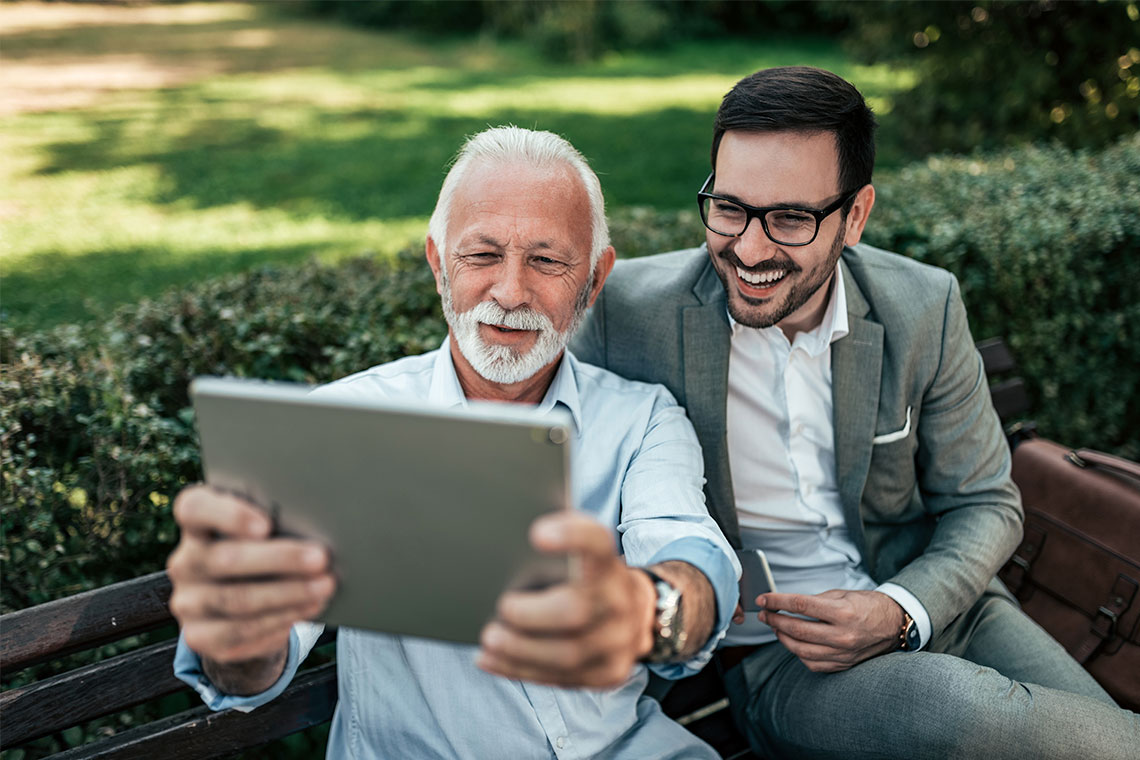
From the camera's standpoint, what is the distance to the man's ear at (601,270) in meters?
2.64

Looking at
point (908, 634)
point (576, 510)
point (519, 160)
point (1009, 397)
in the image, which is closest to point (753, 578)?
point (908, 634)

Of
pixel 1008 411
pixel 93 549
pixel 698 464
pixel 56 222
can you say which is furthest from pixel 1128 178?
pixel 56 222

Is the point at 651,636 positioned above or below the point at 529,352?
below

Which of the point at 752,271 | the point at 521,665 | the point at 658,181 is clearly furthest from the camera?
the point at 658,181

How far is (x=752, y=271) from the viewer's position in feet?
8.55

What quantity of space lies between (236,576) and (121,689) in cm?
120

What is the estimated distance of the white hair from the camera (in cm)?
245

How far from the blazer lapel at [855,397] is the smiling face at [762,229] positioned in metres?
0.21

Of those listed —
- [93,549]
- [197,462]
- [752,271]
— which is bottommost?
[93,549]

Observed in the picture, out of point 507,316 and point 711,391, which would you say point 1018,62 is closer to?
point 711,391

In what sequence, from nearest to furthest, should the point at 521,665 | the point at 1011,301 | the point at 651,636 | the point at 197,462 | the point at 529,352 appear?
the point at 521,665
the point at 651,636
the point at 529,352
the point at 197,462
the point at 1011,301

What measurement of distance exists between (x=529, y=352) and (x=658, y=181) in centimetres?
704

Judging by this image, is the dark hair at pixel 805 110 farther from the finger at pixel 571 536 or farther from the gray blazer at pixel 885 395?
the finger at pixel 571 536

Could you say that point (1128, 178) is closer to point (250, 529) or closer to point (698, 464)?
point (698, 464)
